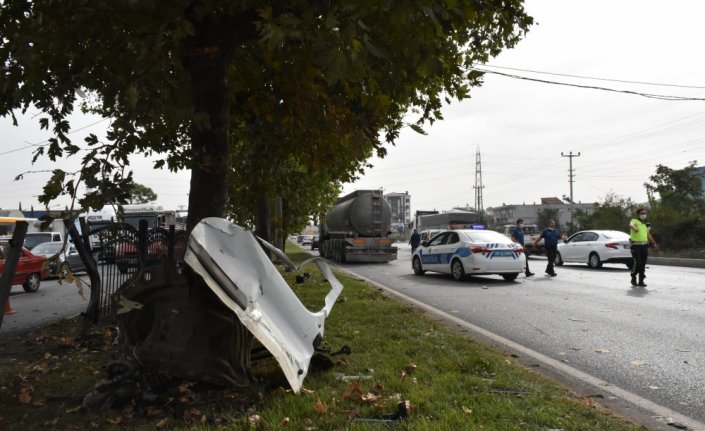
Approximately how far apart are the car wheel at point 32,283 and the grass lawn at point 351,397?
1137 centimetres

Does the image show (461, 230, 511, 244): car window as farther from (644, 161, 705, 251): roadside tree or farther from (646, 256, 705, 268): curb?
(644, 161, 705, 251): roadside tree

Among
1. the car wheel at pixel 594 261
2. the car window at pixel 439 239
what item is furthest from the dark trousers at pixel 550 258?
the car wheel at pixel 594 261

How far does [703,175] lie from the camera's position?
3594cm

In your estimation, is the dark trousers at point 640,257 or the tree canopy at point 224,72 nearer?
the tree canopy at point 224,72

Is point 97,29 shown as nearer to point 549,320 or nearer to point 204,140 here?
point 204,140

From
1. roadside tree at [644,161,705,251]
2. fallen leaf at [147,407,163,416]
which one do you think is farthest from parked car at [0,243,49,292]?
roadside tree at [644,161,705,251]

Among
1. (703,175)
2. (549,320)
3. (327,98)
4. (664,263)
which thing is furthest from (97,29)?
(703,175)

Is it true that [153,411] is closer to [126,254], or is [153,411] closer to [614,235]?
[126,254]

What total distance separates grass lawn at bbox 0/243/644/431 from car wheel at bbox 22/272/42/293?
11368 millimetres

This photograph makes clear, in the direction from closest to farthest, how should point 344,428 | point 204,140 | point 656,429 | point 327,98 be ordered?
point 344,428
point 656,429
point 204,140
point 327,98

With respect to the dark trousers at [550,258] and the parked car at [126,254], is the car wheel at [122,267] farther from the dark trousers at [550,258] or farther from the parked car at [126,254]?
the dark trousers at [550,258]

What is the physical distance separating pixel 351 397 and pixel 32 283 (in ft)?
51.4

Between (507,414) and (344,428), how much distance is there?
1.14 metres

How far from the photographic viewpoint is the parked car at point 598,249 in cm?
1945
